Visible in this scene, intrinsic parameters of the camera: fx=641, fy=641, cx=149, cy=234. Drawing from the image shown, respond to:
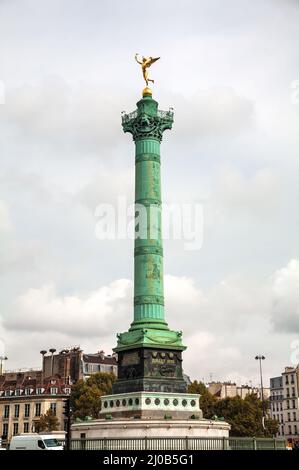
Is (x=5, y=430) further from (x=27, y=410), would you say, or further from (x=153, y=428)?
(x=153, y=428)

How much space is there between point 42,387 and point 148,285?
56071 millimetres

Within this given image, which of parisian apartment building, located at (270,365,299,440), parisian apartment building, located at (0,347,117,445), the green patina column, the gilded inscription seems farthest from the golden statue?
parisian apartment building, located at (270,365,299,440)

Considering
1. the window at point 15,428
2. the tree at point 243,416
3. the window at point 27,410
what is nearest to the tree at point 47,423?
the window at point 27,410

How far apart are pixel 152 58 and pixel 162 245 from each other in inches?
727

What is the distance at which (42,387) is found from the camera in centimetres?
10481

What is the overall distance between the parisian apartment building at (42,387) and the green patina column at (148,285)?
4475 cm

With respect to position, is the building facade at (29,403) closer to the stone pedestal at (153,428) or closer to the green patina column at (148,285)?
the green patina column at (148,285)

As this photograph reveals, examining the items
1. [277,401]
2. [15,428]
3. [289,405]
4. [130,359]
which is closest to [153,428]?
[130,359]

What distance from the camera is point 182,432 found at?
47.9 metres

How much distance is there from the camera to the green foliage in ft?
267

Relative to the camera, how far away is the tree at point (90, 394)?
3310 inches

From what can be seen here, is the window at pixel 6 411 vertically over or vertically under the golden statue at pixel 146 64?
under
